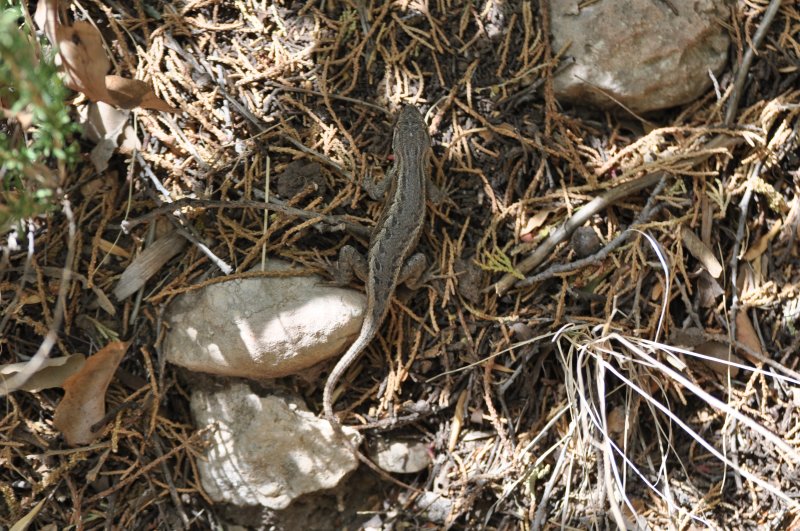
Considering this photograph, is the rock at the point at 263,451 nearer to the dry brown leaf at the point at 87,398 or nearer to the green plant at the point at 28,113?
the dry brown leaf at the point at 87,398

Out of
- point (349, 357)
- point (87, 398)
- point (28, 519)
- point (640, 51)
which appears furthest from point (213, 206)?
point (640, 51)

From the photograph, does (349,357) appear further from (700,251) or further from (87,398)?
(700,251)

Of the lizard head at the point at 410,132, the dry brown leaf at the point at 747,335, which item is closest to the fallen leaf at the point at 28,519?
the lizard head at the point at 410,132

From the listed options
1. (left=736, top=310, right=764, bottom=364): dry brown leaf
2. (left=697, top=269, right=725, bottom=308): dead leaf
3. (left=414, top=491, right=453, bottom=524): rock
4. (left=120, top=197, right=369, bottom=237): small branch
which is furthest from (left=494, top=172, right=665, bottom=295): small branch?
(left=414, top=491, right=453, bottom=524): rock

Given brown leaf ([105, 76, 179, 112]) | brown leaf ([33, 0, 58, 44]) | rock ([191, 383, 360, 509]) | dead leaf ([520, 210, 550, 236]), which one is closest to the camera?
brown leaf ([33, 0, 58, 44])

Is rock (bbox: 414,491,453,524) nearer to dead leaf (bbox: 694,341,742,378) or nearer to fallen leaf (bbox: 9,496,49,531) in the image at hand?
dead leaf (bbox: 694,341,742,378)
